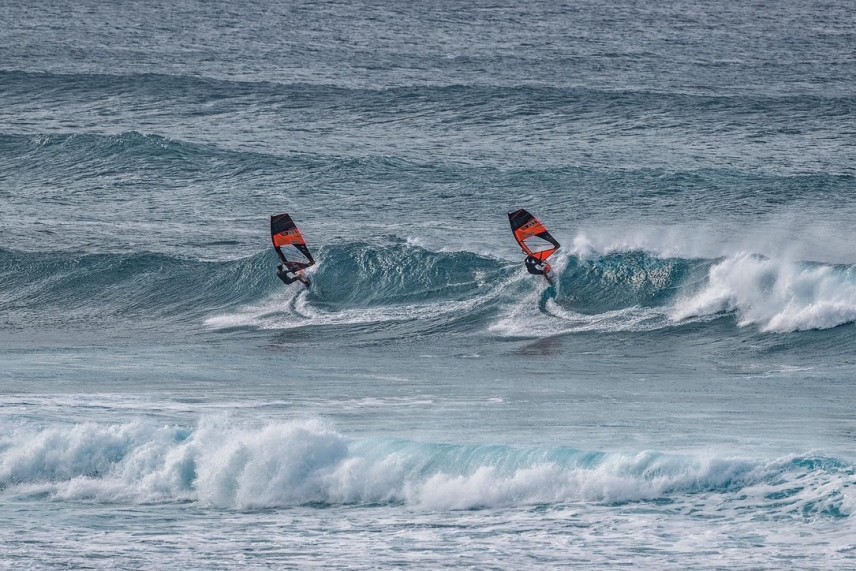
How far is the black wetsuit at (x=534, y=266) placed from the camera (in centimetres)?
2609

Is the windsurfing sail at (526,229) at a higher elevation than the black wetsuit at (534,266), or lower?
higher

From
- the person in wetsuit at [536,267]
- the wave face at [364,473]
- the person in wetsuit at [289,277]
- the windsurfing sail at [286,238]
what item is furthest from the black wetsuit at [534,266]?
the wave face at [364,473]

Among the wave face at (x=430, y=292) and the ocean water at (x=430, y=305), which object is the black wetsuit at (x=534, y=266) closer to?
the wave face at (x=430, y=292)

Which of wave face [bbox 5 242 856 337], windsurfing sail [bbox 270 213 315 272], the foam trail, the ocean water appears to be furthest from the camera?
windsurfing sail [bbox 270 213 315 272]

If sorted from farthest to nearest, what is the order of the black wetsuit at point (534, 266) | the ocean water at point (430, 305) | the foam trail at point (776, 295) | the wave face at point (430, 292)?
the black wetsuit at point (534, 266) → the wave face at point (430, 292) → the foam trail at point (776, 295) → the ocean water at point (430, 305)

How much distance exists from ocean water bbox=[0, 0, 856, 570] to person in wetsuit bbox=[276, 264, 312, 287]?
389mm

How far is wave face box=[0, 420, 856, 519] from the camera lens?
16312 mm

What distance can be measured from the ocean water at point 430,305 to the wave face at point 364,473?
0.04 meters

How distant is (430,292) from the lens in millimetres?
27109

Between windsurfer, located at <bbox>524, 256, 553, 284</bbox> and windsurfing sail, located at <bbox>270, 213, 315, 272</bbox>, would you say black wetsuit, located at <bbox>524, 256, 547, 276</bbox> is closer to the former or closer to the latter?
windsurfer, located at <bbox>524, 256, 553, 284</bbox>

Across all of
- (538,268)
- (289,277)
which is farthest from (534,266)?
(289,277)

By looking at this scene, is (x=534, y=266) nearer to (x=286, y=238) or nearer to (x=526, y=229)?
(x=526, y=229)

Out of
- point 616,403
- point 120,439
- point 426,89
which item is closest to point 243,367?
point 120,439

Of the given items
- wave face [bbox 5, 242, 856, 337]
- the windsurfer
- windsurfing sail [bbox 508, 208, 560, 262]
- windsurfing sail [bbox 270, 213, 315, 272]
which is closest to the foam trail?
wave face [bbox 5, 242, 856, 337]
